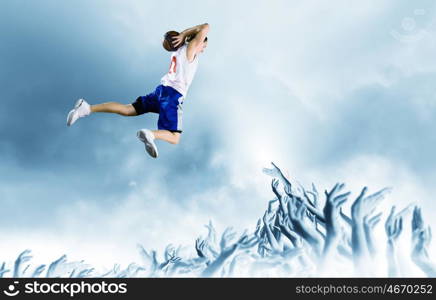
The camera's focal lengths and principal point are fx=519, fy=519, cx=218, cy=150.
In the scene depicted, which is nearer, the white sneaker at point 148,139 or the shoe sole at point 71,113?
the white sneaker at point 148,139

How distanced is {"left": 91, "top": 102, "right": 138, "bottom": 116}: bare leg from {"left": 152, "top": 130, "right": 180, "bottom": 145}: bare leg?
879mm

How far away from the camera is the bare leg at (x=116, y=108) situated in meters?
7.98

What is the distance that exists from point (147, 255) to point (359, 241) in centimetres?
383

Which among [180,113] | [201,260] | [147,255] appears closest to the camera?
[180,113]

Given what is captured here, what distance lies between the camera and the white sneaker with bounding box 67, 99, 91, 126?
7.74 metres

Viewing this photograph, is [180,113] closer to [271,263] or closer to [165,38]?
[165,38]

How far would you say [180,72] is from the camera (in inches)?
309

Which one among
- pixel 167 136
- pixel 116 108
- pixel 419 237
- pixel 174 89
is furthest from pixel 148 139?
pixel 419 237

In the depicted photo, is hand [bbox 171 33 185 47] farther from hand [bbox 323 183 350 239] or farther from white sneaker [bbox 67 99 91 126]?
hand [bbox 323 183 350 239]

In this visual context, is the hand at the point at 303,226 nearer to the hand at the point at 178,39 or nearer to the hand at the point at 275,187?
the hand at the point at 275,187

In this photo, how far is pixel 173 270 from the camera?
335 inches

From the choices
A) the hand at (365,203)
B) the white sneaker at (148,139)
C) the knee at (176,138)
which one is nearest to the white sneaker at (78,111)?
the white sneaker at (148,139)

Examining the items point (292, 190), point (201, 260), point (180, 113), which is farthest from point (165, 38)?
point (201, 260)

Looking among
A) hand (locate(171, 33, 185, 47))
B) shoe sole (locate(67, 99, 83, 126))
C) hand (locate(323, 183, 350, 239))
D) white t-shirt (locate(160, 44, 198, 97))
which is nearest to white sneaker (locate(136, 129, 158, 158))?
white t-shirt (locate(160, 44, 198, 97))
